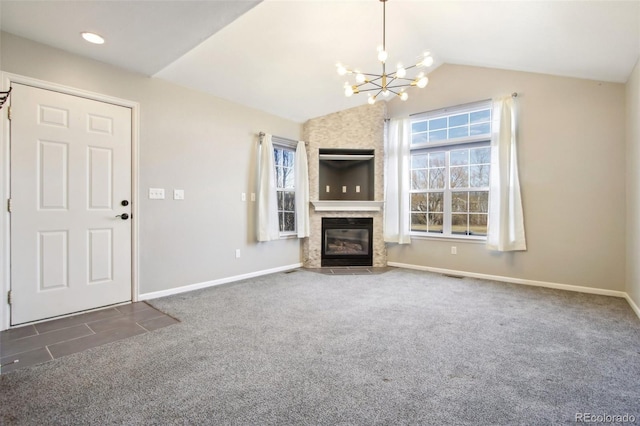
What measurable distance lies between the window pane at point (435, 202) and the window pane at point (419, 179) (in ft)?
0.70

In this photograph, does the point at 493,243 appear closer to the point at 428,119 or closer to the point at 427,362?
the point at 428,119

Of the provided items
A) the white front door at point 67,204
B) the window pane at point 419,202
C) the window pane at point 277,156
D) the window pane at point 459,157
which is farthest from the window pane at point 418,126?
the white front door at point 67,204

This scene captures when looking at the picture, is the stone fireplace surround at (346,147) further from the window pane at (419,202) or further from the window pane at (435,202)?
the window pane at (435,202)

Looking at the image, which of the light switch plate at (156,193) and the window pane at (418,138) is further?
the window pane at (418,138)

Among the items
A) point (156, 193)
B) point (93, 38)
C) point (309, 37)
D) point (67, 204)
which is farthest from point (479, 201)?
point (67, 204)

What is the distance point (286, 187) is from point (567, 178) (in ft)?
13.1

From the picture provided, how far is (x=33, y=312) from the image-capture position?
2.61 meters

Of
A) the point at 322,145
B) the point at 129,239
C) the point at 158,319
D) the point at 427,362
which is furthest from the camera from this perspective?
the point at 322,145

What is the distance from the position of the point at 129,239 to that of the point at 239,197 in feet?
4.90

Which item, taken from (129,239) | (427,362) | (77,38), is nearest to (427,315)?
(427,362)

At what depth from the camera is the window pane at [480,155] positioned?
450 centimetres

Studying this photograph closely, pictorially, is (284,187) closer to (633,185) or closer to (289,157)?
(289,157)

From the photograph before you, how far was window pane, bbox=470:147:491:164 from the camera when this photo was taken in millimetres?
4500

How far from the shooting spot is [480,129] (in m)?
4.54
